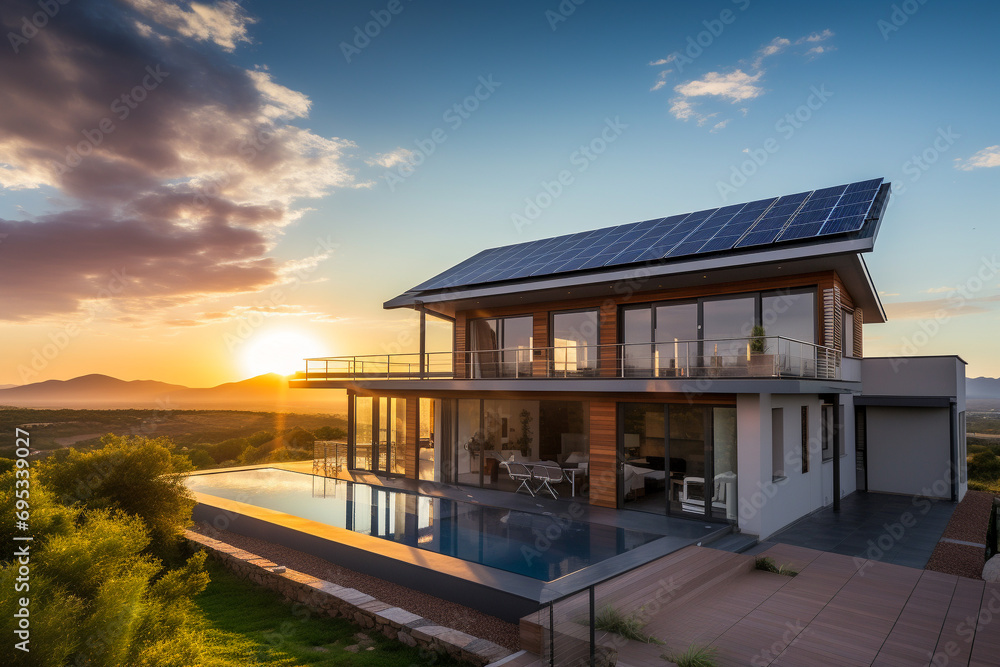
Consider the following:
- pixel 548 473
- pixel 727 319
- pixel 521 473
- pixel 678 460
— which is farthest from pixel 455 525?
pixel 727 319

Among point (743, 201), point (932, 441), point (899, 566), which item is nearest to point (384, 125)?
point (743, 201)

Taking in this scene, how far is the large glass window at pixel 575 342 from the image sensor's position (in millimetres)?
12875

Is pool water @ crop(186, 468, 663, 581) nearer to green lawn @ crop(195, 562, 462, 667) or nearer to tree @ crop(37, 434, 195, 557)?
green lawn @ crop(195, 562, 462, 667)

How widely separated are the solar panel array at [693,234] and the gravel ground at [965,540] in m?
5.56

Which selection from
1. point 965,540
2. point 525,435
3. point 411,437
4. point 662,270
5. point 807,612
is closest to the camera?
point 807,612

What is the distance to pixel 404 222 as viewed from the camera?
17.1 meters

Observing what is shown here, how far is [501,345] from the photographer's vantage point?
609 inches

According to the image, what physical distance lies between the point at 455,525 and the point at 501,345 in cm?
610

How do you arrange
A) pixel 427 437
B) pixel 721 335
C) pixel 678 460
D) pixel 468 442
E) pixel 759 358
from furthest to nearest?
pixel 427 437
pixel 468 442
pixel 721 335
pixel 678 460
pixel 759 358

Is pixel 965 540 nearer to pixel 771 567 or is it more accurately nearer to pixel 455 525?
pixel 771 567

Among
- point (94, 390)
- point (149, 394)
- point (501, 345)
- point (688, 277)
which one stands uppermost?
point (688, 277)

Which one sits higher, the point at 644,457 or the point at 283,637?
the point at 644,457

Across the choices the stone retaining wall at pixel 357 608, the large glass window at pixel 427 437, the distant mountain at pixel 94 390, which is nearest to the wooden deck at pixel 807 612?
the stone retaining wall at pixel 357 608

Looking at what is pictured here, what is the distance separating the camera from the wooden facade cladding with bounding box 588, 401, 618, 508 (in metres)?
12.1
